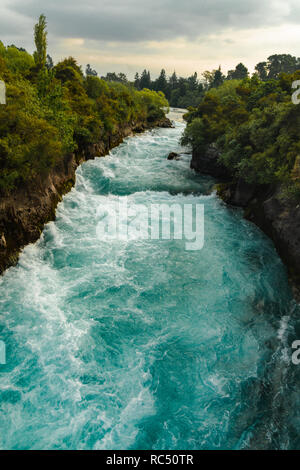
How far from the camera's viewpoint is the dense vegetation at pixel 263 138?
1839 cm

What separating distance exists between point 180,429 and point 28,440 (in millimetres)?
4876

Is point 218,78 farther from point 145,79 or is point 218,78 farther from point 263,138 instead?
point 263,138

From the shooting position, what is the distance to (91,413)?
30.8 ft

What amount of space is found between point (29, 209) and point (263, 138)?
18.4 meters

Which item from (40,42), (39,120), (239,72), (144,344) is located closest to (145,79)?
(239,72)

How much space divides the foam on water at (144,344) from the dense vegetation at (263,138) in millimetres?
4961

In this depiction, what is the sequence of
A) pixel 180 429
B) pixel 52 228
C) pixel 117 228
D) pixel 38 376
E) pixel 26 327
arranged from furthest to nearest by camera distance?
pixel 117 228 < pixel 52 228 < pixel 26 327 < pixel 38 376 < pixel 180 429

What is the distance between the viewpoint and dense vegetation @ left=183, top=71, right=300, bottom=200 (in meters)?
18.4

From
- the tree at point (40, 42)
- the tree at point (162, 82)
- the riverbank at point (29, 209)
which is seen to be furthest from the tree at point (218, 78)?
the riverbank at point (29, 209)

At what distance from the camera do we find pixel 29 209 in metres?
17.0

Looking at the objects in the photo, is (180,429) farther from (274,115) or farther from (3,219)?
(274,115)

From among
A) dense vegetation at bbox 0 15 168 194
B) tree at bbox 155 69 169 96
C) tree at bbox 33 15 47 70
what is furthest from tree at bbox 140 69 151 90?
tree at bbox 33 15 47 70
